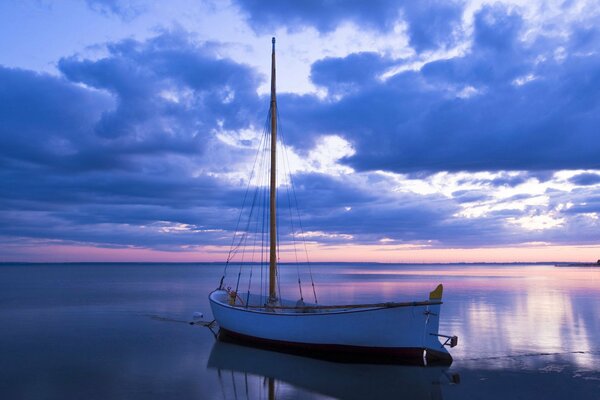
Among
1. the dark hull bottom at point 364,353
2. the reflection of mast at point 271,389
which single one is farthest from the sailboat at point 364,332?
the reflection of mast at point 271,389

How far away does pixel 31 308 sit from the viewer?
128 ft

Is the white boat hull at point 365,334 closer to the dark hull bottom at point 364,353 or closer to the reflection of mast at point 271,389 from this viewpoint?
the dark hull bottom at point 364,353

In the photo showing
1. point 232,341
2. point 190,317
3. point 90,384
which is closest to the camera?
point 90,384

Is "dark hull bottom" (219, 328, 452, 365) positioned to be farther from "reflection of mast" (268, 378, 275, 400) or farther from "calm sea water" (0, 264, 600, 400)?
"reflection of mast" (268, 378, 275, 400)

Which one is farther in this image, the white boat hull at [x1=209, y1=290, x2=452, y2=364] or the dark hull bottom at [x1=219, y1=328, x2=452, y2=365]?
the dark hull bottom at [x1=219, y1=328, x2=452, y2=365]

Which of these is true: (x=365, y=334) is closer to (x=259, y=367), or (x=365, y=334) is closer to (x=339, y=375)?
(x=339, y=375)

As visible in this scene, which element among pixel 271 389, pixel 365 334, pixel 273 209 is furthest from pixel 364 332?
pixel 273 209

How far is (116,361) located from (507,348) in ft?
53.2

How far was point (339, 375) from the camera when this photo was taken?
15.9 m

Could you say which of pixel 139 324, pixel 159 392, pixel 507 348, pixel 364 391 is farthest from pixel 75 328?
pixel 507 348

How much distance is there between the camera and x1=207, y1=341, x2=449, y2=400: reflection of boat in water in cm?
1423

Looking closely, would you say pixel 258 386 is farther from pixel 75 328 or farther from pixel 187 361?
pixel 75 328

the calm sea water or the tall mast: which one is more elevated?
the tall mast

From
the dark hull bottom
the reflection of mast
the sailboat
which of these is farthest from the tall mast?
the reflection of mast
